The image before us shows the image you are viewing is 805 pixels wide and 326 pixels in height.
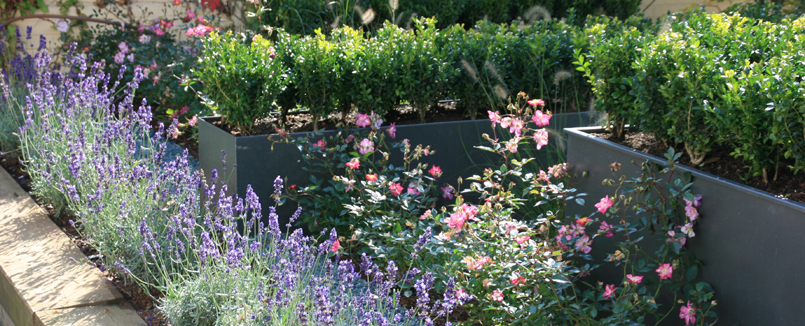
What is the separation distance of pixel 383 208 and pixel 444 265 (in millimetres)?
656

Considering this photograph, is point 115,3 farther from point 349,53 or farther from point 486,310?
point 486,310

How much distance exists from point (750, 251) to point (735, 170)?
1.19 ft

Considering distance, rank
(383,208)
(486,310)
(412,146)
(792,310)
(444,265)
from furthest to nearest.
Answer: (412,146) < (383,208) < (444,265) < (486,310) < (792,310)

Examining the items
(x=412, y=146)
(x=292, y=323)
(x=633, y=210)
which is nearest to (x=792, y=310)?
(x=633, y=210)

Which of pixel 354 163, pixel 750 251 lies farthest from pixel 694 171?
pixel 354 163

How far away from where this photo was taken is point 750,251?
1.92m

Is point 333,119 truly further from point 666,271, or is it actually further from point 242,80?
point 666,271

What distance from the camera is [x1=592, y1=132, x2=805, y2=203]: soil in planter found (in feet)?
6.43

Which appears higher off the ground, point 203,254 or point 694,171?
point 694,171

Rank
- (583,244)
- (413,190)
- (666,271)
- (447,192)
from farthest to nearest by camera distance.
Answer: (447,192)
(413,190)
(583,244)
(666,271)

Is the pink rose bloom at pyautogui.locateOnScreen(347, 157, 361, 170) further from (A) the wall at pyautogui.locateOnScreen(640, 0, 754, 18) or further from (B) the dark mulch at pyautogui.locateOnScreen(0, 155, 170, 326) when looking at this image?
(A) the wall at pyautogui.locateOnScreen(640, 0, 754, 18)

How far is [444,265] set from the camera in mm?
2385

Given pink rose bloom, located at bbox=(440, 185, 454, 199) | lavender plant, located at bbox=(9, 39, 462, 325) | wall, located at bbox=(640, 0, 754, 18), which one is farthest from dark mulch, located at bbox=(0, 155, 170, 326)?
wall, located at bbox=(640, 0, 754, 18)

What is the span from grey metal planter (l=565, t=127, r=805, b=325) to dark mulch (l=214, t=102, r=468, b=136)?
5.51 feet
